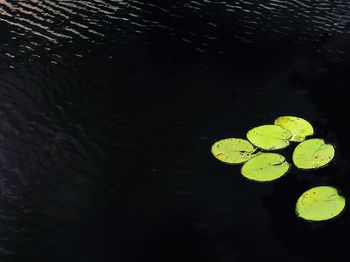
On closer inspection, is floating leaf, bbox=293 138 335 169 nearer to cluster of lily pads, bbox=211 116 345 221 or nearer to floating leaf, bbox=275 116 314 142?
cluster of lily pads, bbox=211 116 345 221

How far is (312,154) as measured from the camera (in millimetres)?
12102

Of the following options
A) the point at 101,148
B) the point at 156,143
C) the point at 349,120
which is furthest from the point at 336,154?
the point at 101,148

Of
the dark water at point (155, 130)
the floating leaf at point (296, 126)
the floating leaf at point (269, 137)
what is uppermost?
the floating leaf at point (296, 126)

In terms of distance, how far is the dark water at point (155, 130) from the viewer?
9.89m

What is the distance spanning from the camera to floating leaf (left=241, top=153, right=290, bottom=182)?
11.4 metres

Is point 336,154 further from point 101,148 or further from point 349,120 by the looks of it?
point 101,148

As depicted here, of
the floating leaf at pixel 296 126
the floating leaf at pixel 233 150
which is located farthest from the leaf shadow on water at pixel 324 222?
the floating leaf at pixel 233 150

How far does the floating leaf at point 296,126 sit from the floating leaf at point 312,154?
527 mm

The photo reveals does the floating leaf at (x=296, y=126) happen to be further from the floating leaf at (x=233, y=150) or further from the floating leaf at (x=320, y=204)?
the floating leaf at (x=320, y=204)

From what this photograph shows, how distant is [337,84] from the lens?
18219mm

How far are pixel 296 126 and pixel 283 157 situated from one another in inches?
85.7

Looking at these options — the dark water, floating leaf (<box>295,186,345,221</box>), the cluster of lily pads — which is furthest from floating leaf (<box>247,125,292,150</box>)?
floating leaf (<box>295,186,345,221</box>)

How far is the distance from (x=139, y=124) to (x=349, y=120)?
338 inches

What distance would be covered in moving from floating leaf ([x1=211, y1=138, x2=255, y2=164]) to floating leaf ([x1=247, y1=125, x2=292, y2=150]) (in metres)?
0.35
